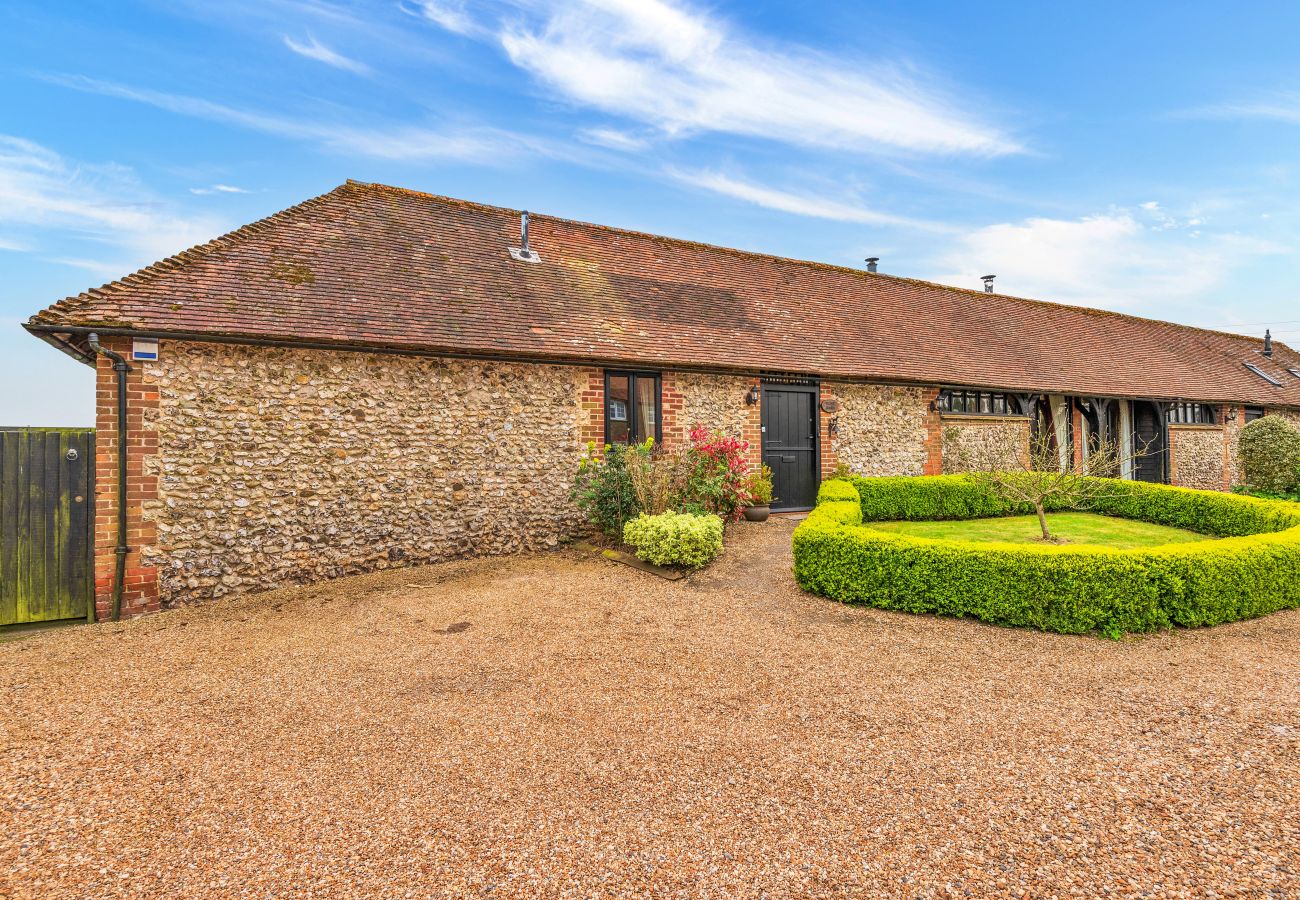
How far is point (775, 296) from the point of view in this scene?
518 inches

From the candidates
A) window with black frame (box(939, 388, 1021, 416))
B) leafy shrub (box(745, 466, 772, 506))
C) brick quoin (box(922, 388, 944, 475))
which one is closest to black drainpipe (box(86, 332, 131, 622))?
leafy shrub (box(745, 466, 772, 506))

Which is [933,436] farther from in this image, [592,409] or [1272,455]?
[1272,455]

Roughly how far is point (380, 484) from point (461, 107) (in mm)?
7368

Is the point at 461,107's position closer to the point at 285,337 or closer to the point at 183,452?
the point at 285,337

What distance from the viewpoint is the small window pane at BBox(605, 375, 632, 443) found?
368 inches

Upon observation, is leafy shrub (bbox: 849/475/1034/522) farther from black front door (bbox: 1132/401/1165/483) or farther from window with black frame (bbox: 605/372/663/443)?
black front door (bbox: 1132/401/1165/483)

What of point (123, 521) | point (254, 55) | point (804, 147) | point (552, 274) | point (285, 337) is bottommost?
point (123, 521)

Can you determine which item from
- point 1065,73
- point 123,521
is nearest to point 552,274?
point 123,521

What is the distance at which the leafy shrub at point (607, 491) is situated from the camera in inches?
337

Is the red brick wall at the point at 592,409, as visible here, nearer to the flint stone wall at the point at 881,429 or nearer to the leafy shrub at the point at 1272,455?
the flint stone wall at the point at 881,429

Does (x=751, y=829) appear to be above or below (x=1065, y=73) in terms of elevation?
below

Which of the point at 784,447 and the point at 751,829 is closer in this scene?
the point at 751,829

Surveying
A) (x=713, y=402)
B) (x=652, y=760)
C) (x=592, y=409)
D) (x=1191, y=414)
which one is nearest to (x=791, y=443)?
(x=713, y=402)

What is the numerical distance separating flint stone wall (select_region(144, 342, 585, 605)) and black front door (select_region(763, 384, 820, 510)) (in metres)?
4.05
